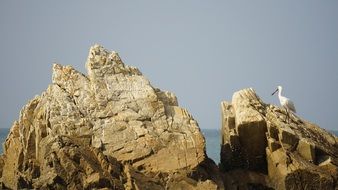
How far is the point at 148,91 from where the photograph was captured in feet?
79.9

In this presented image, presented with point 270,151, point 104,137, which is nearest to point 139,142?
point 104,137

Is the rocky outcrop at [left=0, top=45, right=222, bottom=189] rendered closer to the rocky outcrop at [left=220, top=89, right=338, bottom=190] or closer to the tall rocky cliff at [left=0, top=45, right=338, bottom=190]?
the tall rocky cliff at [left=0, top=45, right=338, bottom=190]

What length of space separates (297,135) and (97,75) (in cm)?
1022

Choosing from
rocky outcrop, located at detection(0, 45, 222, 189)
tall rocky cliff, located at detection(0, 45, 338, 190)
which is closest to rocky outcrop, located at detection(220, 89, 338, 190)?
tall rocky cliff, located at detection(0, 45, 338, 190)

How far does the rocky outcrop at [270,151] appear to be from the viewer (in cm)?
2164

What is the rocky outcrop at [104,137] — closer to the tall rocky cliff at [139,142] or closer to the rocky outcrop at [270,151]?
the tall rocky cliff at [139,142]

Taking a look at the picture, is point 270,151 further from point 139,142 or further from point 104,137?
point 104,137

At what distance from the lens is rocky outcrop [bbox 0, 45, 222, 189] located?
19703mm

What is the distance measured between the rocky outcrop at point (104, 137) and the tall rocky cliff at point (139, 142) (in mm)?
44

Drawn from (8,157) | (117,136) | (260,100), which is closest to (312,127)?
(260,100)

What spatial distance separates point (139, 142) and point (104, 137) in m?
1.56

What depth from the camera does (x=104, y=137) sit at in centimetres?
2158

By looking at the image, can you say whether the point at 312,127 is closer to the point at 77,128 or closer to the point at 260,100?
the point at 260,100

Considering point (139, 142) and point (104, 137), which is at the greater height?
point (104, 137)
